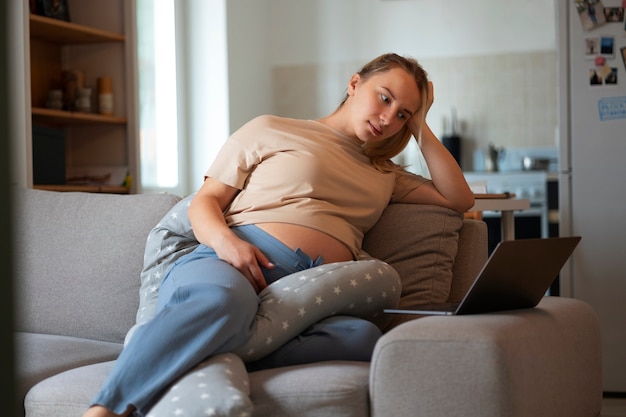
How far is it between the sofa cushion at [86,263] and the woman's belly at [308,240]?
1.95 ft

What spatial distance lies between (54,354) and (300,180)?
0.72m

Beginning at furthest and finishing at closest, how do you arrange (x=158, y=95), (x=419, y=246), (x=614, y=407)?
1. (x=158, y=95)
2. (x=614, y=407)
3. (x=419, y=246)

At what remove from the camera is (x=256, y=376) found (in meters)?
1.50

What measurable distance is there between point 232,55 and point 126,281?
3.66m

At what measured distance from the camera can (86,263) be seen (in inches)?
92.7

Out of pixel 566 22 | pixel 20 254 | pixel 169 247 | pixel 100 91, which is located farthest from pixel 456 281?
pixel 100 91

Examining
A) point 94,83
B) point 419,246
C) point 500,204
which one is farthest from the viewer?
point 94,83

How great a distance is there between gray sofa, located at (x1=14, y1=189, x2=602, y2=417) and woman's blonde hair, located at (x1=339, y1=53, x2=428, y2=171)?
0.13 meters

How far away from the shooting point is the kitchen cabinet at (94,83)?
4059mm

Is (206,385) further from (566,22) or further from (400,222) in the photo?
(566,22)

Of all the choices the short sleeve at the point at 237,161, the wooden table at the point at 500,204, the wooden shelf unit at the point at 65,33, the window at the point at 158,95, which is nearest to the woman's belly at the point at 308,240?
the short sleeve at the point at 237,161

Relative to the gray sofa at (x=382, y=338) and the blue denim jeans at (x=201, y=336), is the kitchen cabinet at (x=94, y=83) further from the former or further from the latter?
the blue denim jeans at (x=201, y=336)

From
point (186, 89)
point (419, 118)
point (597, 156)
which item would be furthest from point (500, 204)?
point (186, 89)

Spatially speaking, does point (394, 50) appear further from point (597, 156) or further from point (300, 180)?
point (300, 180)
